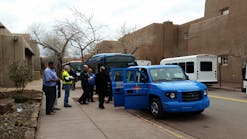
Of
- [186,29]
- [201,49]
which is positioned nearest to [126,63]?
[201,49]

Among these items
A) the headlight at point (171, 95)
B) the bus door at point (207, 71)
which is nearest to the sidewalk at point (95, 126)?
the headlight at point (171, 95)

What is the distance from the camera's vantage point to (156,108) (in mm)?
10414

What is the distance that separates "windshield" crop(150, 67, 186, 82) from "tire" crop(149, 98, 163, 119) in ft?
2.66

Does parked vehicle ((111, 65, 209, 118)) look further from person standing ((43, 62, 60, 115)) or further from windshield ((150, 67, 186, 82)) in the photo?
person standing ((43, 62, 60, 115))

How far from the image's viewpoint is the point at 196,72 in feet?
76.3

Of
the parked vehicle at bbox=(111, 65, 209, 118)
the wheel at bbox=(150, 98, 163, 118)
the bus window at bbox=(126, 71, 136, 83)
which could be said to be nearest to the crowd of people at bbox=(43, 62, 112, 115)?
the parked vehicle at bbox=(111, 65, 209, 118)

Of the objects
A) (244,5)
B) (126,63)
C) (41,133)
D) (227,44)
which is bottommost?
(41,133)

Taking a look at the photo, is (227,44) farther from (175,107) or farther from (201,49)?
(175,107)

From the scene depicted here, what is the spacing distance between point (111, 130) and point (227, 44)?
25393mm

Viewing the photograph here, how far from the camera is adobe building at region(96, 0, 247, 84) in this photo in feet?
95.7

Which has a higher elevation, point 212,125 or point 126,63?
point 126,63

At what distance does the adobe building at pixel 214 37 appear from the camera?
29172 mm

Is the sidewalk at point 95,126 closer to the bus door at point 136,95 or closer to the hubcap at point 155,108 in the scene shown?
the bus door at point 136,95

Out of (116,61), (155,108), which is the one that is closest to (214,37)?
(116,61)
